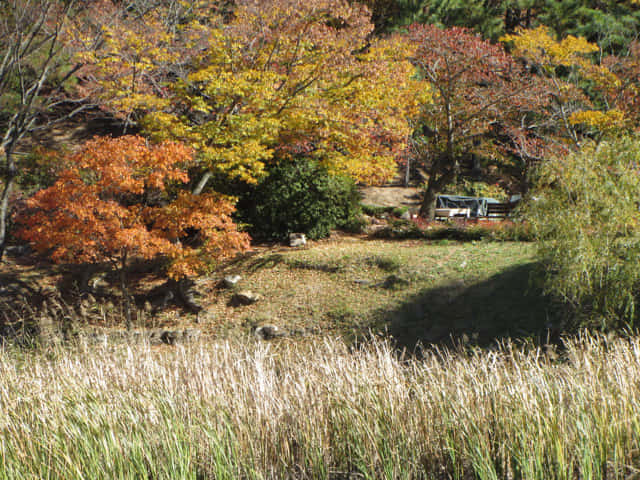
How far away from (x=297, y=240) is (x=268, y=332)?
4.09 meters

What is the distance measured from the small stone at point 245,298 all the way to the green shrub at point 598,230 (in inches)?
227

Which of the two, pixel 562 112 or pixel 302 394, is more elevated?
pixel 562 112

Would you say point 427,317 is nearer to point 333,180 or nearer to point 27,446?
point 333,180

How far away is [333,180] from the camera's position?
13.5 m

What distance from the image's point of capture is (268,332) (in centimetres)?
947

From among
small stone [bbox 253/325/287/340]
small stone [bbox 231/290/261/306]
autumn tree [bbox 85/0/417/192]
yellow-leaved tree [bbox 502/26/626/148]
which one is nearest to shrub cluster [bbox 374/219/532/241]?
autumn tree [bbox 85/0/417/192]

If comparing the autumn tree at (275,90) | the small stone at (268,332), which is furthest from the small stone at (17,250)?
the small stone at (268,332)

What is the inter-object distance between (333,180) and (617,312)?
8.03 meters

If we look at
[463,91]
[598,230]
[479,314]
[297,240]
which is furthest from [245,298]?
[463,91]

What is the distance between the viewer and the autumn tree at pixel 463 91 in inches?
557

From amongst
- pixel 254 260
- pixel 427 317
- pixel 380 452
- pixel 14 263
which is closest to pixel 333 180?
pixel 254 260

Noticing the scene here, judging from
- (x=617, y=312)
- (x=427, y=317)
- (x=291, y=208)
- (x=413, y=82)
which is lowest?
(x=427, y=317)

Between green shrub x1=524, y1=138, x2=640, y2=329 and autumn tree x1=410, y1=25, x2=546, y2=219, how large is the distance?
25.7 feet

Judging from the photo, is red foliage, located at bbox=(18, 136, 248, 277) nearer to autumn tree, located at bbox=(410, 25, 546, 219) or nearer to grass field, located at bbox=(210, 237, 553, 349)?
grass field, located at bbox=(210, 237, 553, 349)
